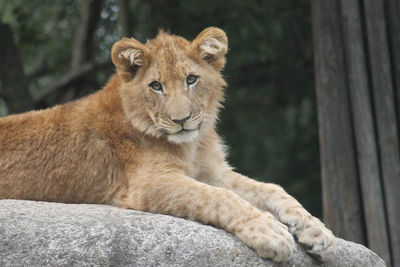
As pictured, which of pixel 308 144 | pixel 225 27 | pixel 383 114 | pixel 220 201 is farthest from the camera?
pixel 308 144

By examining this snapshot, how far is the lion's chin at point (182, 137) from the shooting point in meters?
3.95

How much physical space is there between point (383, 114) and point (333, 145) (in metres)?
0.48

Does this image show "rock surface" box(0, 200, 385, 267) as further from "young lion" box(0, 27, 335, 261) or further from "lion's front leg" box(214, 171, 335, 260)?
"young lion" box(0, 27, 335, 261)

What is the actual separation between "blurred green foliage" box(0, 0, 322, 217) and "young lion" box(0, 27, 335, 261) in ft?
9.59

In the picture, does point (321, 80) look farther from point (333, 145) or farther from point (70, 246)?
point (70, 246)

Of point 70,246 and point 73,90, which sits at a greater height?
point 73,90

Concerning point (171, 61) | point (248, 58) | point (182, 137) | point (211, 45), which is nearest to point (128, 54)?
point (171, 61)

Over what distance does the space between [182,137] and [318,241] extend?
1010mm

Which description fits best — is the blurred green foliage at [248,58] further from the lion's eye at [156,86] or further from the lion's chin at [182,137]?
the lion's chin at [182,137]

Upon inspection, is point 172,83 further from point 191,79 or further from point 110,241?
point 110,241

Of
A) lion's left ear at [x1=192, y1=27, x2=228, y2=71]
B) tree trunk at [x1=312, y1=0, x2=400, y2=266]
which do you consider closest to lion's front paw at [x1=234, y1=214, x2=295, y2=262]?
lion's left ear at [x1=192, y1=27, x2=228, y2=71]

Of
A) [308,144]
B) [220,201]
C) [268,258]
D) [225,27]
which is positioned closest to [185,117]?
[220,201]

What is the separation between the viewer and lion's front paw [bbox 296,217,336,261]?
371 cm

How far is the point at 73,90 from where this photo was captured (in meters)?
7.99
